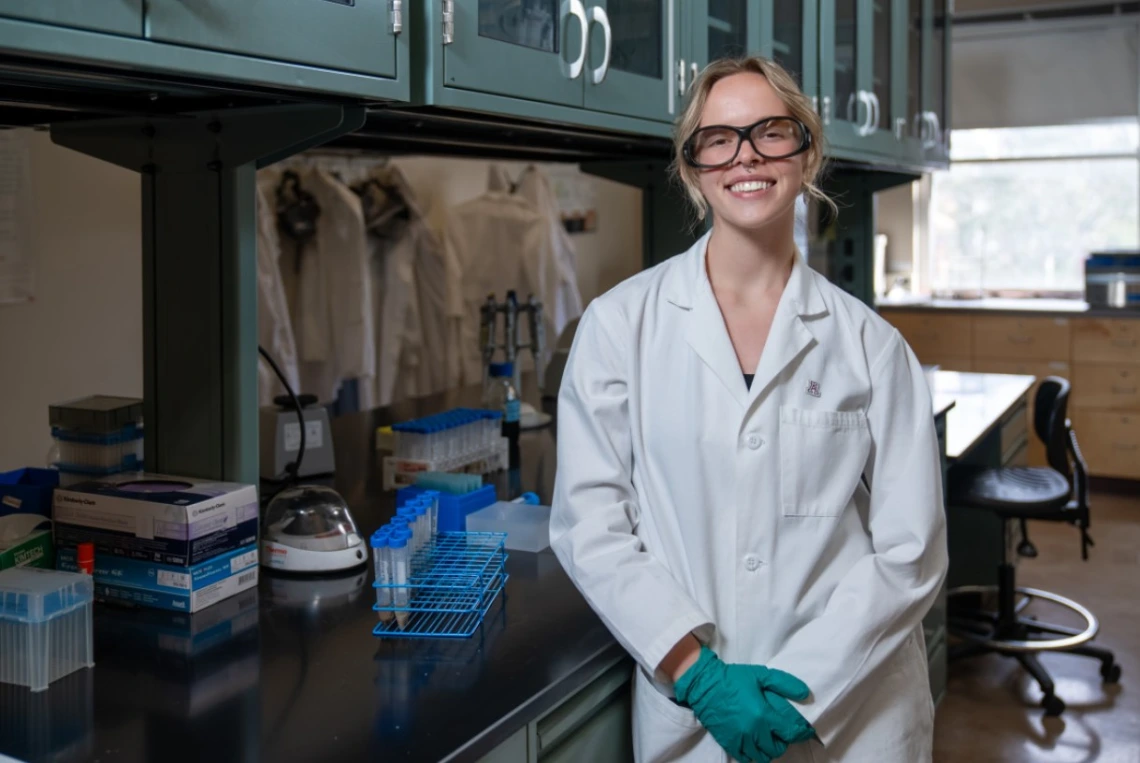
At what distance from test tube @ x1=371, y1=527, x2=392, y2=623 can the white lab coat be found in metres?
0.22

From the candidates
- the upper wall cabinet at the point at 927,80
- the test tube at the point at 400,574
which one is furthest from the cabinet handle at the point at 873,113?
the test tube at the point at 400,574

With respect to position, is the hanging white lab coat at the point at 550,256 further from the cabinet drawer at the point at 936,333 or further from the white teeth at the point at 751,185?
the white teeth at the point at 751,185

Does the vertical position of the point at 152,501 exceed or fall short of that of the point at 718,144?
it falls short

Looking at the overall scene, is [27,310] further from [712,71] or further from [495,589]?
[712,71]

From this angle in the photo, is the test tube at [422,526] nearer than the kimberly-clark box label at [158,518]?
No

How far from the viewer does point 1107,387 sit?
19.2 ft

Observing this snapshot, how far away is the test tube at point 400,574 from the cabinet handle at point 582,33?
0.73 metres

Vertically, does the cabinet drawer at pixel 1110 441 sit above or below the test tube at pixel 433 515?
below

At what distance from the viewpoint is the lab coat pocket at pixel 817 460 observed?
58.0 inches

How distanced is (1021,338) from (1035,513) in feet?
9.74

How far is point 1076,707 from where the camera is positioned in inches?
130

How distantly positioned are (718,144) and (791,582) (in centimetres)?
57

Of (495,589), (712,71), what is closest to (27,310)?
(495,589)

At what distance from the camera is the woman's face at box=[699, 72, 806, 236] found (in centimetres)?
149
